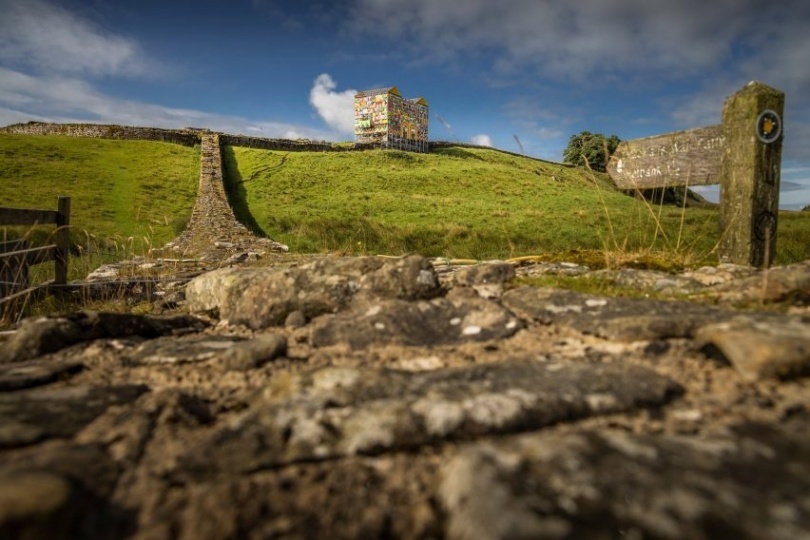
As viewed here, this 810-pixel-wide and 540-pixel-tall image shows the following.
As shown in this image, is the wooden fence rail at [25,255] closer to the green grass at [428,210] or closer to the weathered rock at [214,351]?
the weathered rock at [214,351]

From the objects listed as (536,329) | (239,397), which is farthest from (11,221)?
(536,329)

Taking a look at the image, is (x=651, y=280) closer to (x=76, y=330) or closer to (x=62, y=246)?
(x=76, y=330)

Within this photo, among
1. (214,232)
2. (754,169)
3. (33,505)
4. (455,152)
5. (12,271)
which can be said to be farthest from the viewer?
(455,152)

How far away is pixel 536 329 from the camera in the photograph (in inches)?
87.3

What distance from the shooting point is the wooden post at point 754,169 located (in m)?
3.91

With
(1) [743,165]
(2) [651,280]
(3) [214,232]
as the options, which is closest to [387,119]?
(3) [214,232]

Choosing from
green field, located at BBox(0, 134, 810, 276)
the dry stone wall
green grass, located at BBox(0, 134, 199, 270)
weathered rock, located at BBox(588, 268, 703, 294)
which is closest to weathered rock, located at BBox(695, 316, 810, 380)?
weathered rock, located at BBox(588, 268, 703, 294)

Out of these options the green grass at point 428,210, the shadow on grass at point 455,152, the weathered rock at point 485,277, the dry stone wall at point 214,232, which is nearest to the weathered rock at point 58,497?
the weathered rock at point 485,277

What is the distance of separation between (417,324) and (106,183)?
23.2m

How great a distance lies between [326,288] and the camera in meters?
2.73

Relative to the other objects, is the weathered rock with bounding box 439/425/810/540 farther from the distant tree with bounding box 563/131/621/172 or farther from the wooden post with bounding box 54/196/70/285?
the distant tree with bounding box 563/131/621/172

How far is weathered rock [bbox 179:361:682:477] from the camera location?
1218 mm

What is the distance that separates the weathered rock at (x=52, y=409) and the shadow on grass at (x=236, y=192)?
45.8 feet

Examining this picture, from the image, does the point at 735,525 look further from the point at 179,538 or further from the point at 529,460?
the point at 179,538
